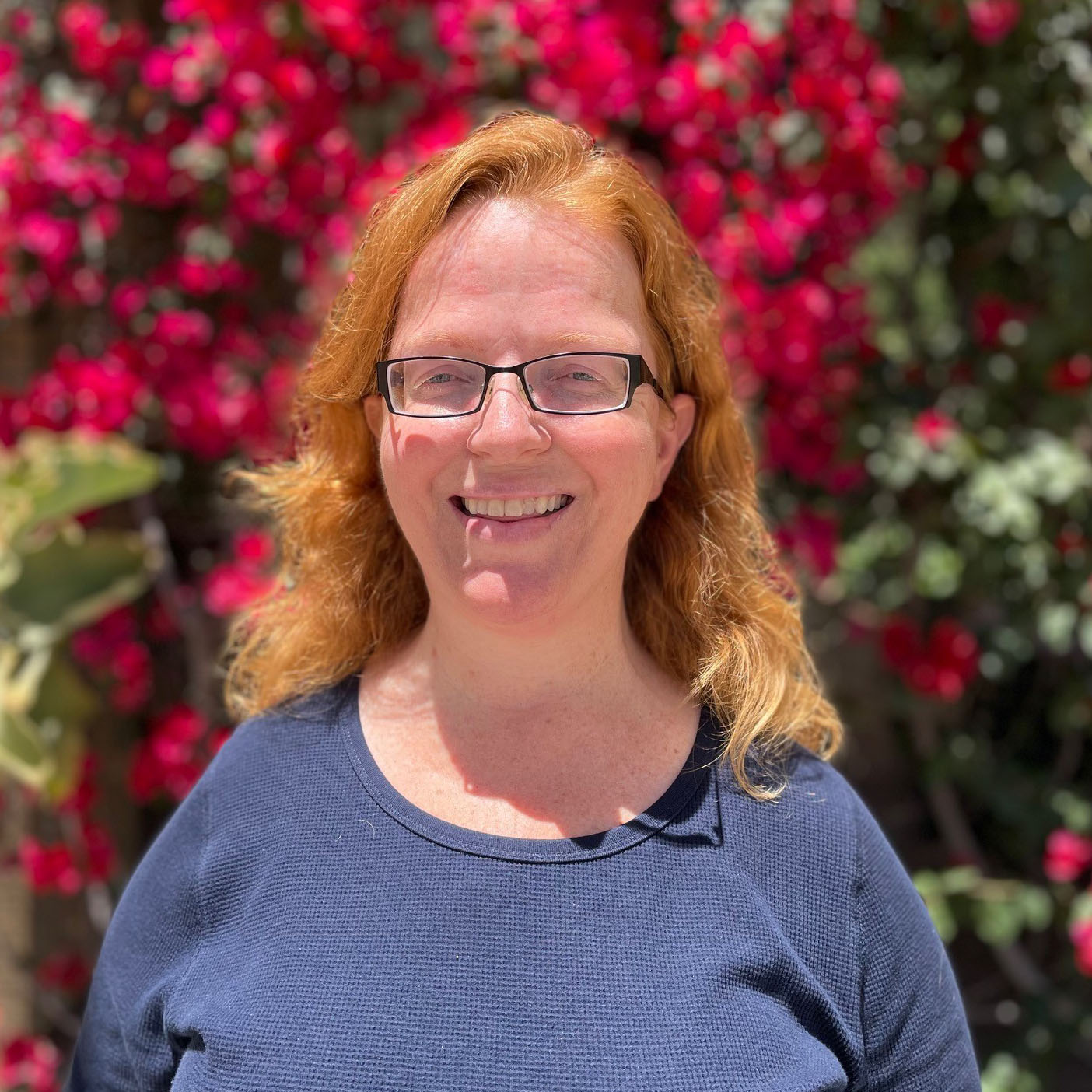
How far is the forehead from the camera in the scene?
1.18m

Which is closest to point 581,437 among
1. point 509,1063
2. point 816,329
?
point 509,1063

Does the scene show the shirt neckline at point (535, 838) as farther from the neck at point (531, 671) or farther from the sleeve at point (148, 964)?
the sleeve at point (148, 964)

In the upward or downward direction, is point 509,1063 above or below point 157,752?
above

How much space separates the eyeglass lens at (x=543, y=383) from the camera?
1.19 m

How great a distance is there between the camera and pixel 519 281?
1.19m

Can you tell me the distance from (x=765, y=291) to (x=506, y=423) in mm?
1383

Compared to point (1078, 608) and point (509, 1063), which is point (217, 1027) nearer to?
point (509, 1063)

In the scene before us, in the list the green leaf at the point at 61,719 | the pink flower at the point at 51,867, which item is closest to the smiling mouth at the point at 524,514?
the green leaf at the point at 61,719

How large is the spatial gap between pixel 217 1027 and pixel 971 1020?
6.85 feet

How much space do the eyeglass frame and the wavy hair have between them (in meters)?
0.07

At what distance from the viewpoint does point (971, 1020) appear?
2.71m

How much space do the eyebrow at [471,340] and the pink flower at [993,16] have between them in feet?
5.49

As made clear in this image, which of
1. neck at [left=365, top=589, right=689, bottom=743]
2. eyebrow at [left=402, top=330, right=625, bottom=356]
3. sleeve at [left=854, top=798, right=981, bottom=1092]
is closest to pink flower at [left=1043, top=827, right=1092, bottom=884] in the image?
sleeve at [left=854, top=798, right=981, bottom=1092]

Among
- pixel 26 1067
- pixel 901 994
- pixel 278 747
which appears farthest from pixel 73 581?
pixel 901 994
